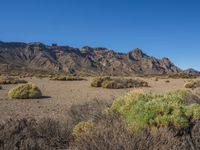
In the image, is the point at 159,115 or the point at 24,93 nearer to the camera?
the point at 159,115

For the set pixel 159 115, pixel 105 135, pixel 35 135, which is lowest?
pixel 35 135

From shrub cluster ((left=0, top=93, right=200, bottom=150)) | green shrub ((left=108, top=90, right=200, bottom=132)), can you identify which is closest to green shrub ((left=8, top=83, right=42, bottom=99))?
shrub cluster ((left=0, top=93, right=200, bottom=150))

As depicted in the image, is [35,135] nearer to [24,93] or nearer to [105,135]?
[105,135]

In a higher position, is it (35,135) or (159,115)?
(159,115)

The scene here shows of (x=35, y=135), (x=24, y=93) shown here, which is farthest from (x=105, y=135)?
(x=24, y=93)

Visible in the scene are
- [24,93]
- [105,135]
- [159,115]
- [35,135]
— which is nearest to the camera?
[105,135]

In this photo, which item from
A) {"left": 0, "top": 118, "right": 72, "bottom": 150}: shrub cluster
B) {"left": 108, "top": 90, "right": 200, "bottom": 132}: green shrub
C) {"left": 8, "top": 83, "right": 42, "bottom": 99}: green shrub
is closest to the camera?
{"left": 0, "top": 118, "right": 72, "bottom": 150}: shrub cluster

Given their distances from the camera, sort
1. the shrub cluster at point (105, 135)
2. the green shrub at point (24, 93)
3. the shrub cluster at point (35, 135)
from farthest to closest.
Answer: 1. the green shrub at point (24, 93)
2. the shrub cluster at point (35, 135)
3. the shrub cluster at point (105, 135)

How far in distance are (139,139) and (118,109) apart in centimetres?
470

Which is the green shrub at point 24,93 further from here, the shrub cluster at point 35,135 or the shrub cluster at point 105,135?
the shrub cluster at point 35,135

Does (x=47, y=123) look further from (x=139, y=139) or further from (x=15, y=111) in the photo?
(x=15, y=111)

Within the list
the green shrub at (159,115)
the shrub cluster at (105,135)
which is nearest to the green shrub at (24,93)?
the shrub cluster at (105,135)

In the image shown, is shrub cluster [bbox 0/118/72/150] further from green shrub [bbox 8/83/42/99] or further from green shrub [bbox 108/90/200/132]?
green shrub [bbox 8/83/42/99]

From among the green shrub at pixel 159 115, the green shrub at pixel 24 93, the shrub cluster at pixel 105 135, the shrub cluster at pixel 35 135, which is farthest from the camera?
the green shrub at pixel 24 93
